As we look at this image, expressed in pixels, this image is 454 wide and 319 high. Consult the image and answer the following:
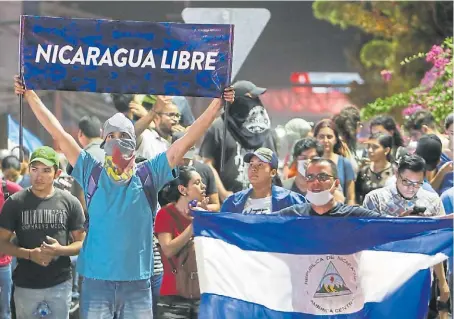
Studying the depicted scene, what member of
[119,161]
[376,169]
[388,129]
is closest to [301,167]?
[376,169]

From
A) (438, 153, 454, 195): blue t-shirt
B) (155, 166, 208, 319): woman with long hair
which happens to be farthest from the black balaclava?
(155, 166, 208, 319): woman with long hair

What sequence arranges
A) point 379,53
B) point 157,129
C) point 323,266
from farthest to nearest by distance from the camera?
1. point 379,53
2. point 157,129
3. point 323,266

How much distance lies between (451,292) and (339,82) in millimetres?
13469

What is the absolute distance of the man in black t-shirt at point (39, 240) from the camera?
905 cm

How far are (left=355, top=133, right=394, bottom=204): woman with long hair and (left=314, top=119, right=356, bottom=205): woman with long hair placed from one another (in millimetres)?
124

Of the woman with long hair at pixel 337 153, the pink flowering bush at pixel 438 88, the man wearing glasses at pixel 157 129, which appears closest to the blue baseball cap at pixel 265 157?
the man wearing glasses at pixel 157 129

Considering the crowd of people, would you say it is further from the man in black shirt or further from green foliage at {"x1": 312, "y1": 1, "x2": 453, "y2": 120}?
green foliage at {"x1": 312, "y1": 1, "x2": 453, "y2": 120}

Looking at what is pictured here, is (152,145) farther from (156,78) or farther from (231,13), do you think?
(156,78)

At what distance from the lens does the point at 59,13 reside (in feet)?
60.6

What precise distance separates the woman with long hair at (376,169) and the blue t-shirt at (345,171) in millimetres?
130

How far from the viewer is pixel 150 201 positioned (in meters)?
8.37

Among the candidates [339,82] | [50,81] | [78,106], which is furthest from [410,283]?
[339,82]

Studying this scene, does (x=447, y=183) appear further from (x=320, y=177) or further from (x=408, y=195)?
(x=320, y=177)

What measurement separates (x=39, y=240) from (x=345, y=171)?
12.4 ft
